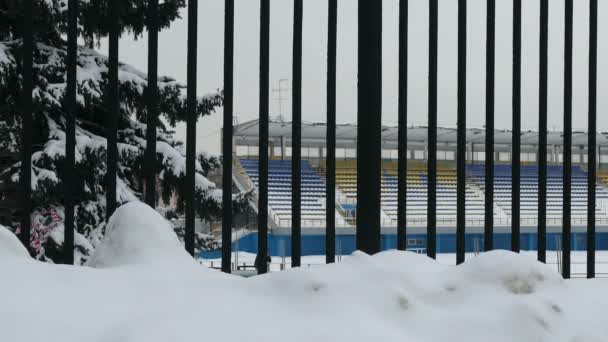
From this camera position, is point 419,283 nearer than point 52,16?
Yes

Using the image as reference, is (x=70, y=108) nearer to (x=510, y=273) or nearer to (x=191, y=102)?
(x=191, y=102)

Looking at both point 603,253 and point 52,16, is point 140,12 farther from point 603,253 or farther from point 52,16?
point 603,253

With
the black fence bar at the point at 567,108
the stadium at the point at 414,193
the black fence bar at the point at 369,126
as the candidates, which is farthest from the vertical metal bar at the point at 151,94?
the stadium at the point at 414,193

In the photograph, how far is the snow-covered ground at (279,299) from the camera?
1106 mm

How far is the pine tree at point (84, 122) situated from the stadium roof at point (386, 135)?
11858mm

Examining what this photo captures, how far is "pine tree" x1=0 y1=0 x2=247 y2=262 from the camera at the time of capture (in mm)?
3355

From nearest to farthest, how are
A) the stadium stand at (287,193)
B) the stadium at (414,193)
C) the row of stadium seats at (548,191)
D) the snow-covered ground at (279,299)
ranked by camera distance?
the snow-covered ground at (279,299) → the stadium at (414,193) → the stadium stand at (287,193) → the row of stadium seats at (548,191)

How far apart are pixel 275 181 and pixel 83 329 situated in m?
20.0

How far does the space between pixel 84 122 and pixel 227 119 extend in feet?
11.1

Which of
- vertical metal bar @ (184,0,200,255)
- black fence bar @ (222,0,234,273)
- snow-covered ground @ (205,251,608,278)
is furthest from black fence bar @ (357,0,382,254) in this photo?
snow-covered ground @ (205,251,608,278)

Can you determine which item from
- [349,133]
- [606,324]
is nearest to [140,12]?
[606,324]

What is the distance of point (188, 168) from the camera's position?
1.72 m

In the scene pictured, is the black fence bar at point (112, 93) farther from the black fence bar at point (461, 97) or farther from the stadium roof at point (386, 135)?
the stadium roof at point (386, 135)

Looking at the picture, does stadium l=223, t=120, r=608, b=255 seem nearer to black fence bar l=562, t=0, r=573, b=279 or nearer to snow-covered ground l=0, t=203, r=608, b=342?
black fence bar l=562, t=0, r=573, b=279
